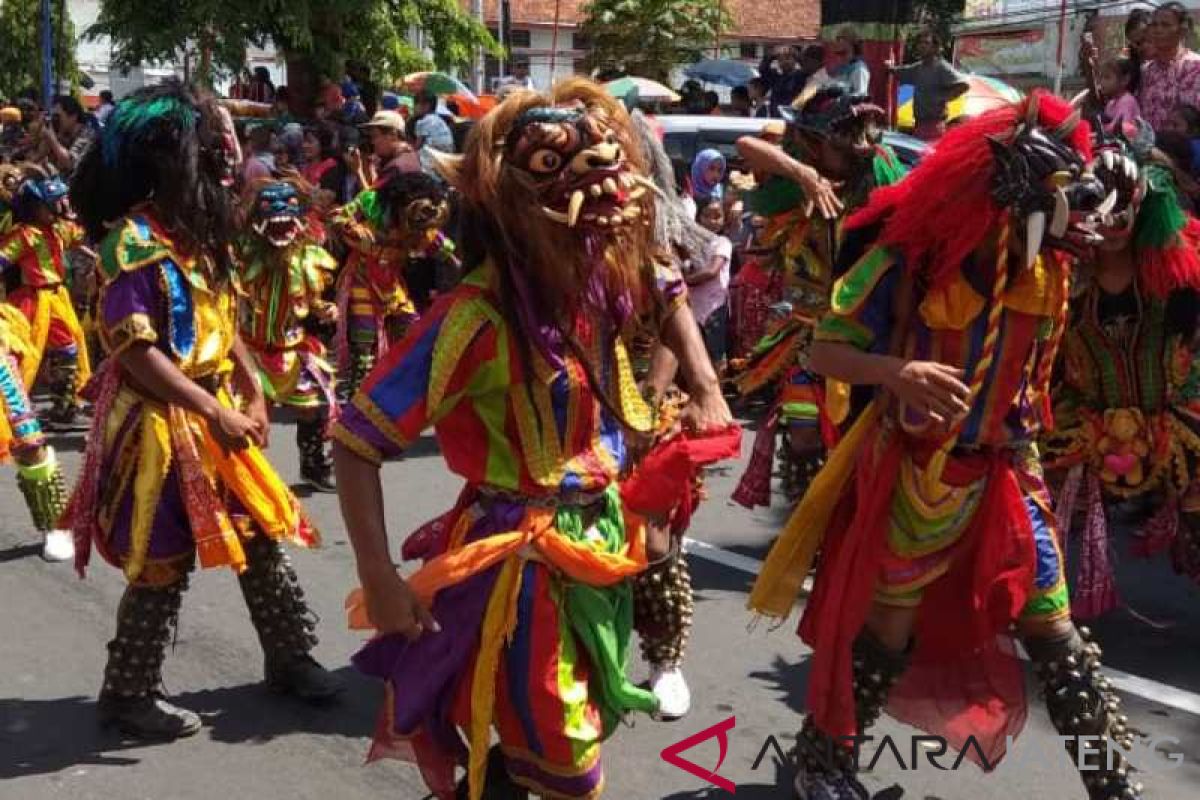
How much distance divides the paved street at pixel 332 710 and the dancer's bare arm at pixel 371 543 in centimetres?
137

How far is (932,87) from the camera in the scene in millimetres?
9992

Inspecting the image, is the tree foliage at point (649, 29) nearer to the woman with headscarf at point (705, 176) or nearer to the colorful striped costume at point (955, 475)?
the woman with headscarf at point (705, 176)

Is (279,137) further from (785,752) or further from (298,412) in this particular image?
(785,752)

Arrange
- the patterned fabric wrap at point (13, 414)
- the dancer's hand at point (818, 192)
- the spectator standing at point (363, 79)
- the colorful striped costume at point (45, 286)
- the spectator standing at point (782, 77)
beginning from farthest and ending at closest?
the spectator standing at point (363, 79) → the spectator standing at point (782, 77) → the colorful striped costume at point (45, 286) → the patterned fabric wrap at point (13, 414) → the dancer's hand at point (818, 192)

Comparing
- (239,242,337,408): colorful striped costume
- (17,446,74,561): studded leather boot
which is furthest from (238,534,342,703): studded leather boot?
(239,242,337,408): colorful striped costume

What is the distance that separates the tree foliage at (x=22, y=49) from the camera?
30.6 meters

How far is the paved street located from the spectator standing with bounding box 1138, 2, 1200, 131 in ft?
10.5

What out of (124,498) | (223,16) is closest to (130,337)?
(124,498)

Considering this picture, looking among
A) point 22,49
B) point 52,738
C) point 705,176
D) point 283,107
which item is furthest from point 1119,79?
point 22,49

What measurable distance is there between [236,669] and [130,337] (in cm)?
147

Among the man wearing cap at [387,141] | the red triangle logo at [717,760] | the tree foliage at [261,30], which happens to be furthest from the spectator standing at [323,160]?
the red triangle logo at [717,760]

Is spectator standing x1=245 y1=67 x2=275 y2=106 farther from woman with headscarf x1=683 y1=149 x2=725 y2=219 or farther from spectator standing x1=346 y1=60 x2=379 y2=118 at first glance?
woman with headscarf x1=683 y1=149 x2=725 y2=219

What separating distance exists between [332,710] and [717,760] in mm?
1288

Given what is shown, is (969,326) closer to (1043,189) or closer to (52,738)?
(1043,189)
